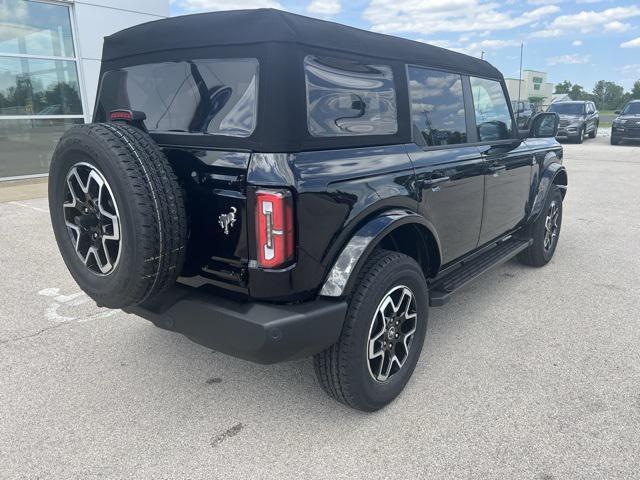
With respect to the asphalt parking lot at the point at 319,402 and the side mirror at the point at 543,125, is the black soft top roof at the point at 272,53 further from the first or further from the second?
the side mirror at the point at 543,125

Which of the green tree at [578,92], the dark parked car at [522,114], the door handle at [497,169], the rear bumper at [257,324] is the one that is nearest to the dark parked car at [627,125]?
the dark parked car at [522,114]

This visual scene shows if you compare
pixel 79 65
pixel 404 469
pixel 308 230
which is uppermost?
pixel 79 65

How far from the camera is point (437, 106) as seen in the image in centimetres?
322

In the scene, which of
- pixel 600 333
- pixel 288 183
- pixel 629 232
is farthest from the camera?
pixel 629 232

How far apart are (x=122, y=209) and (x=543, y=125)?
12.8 feet

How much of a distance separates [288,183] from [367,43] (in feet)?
3.51

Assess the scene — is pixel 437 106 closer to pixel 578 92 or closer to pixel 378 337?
pixel 378 337

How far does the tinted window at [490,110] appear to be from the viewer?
3760 millimetres

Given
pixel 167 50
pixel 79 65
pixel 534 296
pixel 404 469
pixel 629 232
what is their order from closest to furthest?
pixel 404 469 < pixel 167 50 < pixel 534 296 < pixel 629 232 < pixel 79 65

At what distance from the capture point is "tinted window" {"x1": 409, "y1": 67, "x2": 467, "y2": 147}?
3014mm

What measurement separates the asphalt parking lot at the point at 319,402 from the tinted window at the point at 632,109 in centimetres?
1904

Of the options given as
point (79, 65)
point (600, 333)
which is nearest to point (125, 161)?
point (600, 333)

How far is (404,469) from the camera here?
2227mm

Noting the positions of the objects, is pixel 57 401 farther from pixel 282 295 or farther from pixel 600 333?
pixel 600 333
